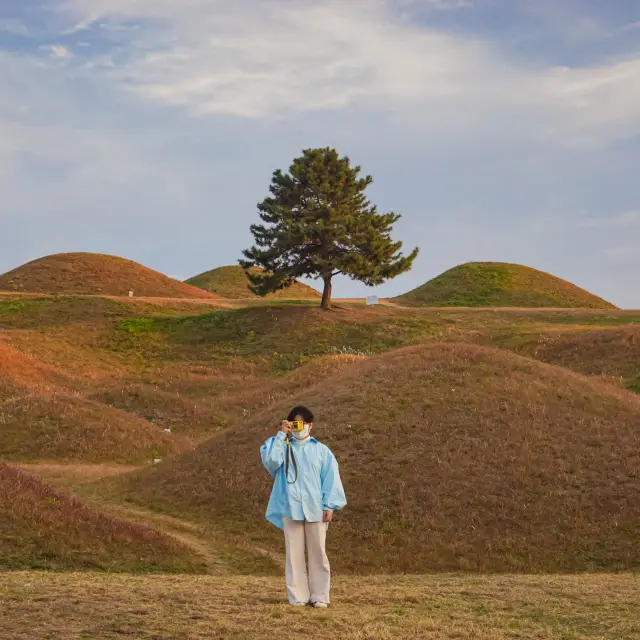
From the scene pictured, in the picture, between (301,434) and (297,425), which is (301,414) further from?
(301,434)

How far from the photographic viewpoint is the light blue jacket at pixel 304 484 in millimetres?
10672

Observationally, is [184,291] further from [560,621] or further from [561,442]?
[560,621]

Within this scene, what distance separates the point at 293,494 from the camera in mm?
10664

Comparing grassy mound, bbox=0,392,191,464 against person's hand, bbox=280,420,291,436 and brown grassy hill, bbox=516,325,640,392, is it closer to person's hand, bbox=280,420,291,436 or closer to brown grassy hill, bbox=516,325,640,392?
person's hand, bbox=280,420,291,436

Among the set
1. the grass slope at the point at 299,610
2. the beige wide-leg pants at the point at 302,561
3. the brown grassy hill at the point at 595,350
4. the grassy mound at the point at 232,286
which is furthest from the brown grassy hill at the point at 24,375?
the grassy mound at the point at 232,286

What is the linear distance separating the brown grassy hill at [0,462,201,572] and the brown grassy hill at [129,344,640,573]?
11.5 feet

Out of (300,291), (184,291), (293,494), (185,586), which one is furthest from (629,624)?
(300,291)

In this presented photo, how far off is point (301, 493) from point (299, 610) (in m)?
1.50

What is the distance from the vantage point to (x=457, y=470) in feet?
72.3

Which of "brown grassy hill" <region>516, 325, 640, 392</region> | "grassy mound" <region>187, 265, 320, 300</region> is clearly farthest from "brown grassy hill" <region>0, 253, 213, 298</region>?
"brown grassy hill" <region>516, 325, 640, 392</region>

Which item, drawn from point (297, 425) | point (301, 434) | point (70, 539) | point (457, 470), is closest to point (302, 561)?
point (301, 434)

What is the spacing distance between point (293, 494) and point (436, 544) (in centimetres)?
961

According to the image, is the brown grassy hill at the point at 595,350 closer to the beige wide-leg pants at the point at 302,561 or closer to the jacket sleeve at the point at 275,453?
the beige wide-leg pants at the point at 302,561

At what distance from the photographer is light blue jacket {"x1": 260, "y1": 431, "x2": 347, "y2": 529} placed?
10.7 meters
